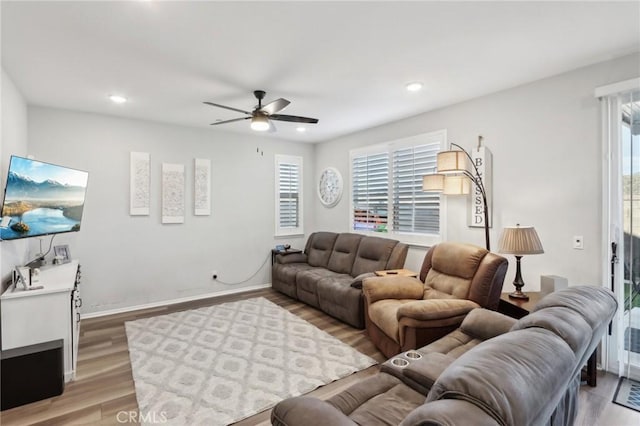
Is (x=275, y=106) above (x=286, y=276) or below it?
above

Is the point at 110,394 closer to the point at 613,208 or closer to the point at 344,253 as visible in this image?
the point at 344,253

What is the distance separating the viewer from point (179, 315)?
13.5 ft

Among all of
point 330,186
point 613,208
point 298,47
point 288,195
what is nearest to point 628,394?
point 613,208

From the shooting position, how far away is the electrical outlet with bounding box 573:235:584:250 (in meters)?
2.81

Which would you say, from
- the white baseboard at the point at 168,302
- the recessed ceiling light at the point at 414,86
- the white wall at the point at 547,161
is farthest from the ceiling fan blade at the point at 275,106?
the white baseboard at the point at 168,302

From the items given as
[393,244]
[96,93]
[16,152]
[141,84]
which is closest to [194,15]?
[141,84]

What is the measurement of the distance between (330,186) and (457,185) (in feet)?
8.71

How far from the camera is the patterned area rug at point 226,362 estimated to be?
2287mm

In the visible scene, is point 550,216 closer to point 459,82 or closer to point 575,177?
point 575,177

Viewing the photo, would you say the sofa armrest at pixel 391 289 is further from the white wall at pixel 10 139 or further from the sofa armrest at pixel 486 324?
the white wall at pixel 10 139

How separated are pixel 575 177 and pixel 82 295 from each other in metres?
5.79

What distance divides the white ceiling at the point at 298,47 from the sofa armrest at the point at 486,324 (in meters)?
2.06

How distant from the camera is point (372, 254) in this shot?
14.5 ft

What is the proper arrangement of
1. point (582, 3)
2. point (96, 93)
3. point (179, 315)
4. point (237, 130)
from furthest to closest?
point (237, 130) < point (179, 315) < point (96, 93) < point (582, 3)
